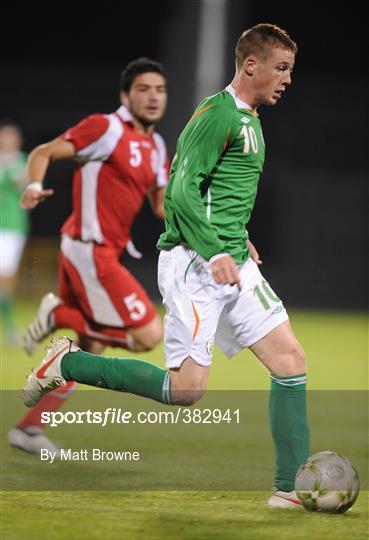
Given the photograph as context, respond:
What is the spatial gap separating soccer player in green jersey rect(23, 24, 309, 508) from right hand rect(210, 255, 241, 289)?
14 cm

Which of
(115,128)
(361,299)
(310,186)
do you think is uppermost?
(115,128)

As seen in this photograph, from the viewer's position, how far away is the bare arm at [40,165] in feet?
17.7

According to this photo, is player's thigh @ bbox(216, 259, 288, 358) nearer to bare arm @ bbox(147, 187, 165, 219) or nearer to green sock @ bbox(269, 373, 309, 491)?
green sock @ bbox(269, 373, 309, 491)

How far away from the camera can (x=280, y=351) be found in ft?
15.0

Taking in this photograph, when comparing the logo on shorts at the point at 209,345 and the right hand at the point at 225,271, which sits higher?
the right hand at the point at 225,271

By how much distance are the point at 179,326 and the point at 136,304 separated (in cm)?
169

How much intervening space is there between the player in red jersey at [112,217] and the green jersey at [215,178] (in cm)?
154

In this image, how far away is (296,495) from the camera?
4.47m

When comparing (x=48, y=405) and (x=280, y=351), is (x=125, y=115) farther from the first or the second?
(x=280, y=351)

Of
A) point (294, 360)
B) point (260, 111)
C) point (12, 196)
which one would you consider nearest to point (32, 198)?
point (294, 360)

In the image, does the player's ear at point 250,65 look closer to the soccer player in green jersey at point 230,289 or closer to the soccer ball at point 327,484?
the soccer player in green jersey at point 230,289

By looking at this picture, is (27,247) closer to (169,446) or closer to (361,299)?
(361,299)

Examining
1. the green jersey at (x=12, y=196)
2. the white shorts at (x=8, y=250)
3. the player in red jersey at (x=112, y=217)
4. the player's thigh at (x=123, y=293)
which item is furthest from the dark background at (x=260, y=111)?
the player's thigh at (x=123, y=293)

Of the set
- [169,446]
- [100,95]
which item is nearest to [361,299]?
[100,95]
